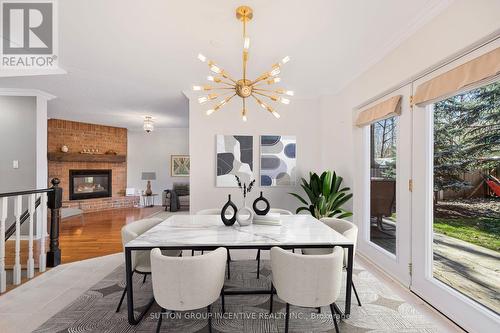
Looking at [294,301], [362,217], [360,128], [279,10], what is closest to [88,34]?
[279,10]

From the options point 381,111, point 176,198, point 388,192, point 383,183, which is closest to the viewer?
point 381,111

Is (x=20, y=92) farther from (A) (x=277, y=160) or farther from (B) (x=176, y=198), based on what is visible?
(A) (x=277, y=160)

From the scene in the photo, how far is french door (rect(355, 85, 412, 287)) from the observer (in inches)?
98.1

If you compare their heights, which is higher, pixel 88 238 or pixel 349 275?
pixel 349 275

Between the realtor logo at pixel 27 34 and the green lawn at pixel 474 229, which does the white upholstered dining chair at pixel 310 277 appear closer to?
the green lawn at pixel 474 229

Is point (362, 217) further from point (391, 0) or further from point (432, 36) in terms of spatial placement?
point (391, 0)

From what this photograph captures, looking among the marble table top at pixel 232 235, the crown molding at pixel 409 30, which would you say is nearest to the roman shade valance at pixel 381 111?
the crown molding at pixel 409 30

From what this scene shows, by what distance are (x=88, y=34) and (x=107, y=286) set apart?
2590 millimetres

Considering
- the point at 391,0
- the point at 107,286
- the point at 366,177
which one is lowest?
the point at 107,286

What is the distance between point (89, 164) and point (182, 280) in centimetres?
710

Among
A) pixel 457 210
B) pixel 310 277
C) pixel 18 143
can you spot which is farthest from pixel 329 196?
→ pixel 18 143

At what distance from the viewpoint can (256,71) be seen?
3346mm

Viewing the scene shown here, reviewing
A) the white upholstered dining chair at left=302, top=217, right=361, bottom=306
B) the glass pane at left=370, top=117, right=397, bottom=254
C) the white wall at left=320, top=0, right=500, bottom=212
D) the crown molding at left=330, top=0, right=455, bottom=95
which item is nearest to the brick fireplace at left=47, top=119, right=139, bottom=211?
the white wall at left=320, top=0, right=500, bottom=212

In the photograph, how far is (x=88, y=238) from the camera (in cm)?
425
